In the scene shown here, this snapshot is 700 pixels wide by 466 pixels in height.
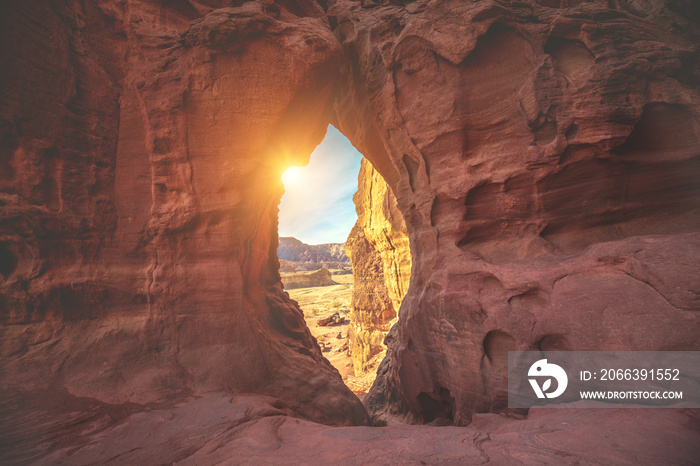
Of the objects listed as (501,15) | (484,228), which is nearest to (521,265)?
(484,228)

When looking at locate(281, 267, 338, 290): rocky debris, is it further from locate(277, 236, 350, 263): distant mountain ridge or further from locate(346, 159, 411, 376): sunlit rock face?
locate(277, 236, 350, 263): distant mountain ridge

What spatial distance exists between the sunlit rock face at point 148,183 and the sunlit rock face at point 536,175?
2529 millimetres

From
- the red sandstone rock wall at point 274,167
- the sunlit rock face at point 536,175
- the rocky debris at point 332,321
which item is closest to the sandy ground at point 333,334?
the rocky debris at point 332,321

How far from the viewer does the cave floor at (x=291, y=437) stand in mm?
2605

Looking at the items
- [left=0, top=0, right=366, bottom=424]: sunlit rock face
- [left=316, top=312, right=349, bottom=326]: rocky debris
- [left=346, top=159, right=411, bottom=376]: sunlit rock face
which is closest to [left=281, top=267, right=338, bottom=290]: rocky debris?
[left=316, top=312, right=349, bottom=326]: rocky debris

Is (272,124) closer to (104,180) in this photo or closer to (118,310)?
(104,180)

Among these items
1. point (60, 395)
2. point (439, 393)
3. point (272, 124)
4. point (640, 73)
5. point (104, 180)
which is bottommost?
point (439, 393)

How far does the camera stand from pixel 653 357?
362 cm

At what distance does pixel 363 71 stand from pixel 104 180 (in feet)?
23.4

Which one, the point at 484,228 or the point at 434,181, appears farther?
the point at 434,181

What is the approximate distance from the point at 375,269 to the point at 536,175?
46.5ft

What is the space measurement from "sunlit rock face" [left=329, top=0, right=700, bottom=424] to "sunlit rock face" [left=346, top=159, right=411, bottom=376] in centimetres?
864

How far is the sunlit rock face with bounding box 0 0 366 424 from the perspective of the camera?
522cm

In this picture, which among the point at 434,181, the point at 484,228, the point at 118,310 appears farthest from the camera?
the point at 434,181
